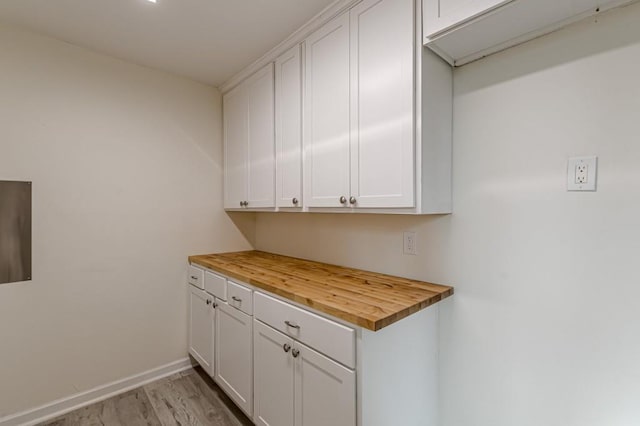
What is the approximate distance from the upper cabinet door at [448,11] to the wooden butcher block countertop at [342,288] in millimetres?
1106

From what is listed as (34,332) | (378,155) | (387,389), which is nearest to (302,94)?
(378,155)

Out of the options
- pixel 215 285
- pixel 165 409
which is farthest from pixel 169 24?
pixel 165 409

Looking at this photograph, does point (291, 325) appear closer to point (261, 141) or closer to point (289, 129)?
point (289, 129)

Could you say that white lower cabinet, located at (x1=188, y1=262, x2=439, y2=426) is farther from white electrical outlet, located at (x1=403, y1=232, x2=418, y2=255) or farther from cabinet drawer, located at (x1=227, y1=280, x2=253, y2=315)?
white electrical outlet, located at (x1=403, y1=232, x2=418, y2=255)

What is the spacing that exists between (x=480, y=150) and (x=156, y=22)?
1883mm

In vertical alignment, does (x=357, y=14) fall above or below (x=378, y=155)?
above

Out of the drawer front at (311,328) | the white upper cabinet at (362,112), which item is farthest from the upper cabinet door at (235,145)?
the drawer front at (311,328)

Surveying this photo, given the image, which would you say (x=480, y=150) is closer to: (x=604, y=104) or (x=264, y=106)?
(x=604, y=104)

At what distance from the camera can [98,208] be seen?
2068 millimetres

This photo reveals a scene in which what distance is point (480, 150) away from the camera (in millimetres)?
1396

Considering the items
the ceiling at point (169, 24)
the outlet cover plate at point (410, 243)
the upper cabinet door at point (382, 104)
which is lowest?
the outlet cover plate at point (410, 243)

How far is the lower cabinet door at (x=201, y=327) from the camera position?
2.12 meters

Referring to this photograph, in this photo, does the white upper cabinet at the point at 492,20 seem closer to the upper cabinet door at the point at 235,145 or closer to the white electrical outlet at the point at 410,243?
the white electrical outlet at the point at 410,243

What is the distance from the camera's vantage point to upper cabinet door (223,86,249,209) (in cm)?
234
